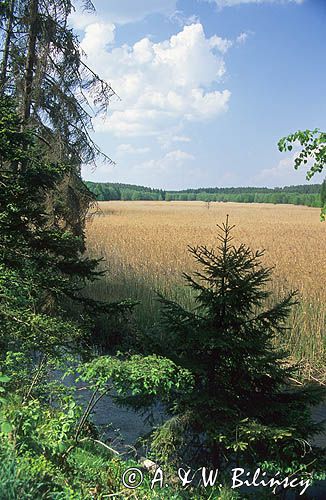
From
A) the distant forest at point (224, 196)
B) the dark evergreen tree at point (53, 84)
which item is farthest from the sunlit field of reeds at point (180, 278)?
the distant forest at point (224, 196)

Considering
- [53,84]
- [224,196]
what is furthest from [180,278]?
[224,196]

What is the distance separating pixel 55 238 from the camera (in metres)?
5.42

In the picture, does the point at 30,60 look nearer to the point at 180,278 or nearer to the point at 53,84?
the point at 53,84

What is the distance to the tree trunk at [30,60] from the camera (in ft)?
28.5

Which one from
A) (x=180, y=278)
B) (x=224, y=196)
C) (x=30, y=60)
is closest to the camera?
(x=30, y=60)

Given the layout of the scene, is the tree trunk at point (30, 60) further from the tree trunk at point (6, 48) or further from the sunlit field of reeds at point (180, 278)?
the sunlit field of reeds at point (180, 278)

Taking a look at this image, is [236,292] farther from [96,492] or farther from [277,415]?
[96,492]

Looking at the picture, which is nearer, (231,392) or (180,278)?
(231,392)

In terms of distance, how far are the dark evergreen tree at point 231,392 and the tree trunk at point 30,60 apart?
5877 mm

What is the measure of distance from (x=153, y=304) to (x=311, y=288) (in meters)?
3.33

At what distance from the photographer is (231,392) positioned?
4203 millimetres

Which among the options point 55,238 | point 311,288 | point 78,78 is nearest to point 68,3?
point 78,78

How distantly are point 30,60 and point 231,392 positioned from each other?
734 cm

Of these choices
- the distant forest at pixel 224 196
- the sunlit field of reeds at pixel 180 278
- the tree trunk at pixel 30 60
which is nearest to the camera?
the sunlit field of reeds at pixel 180 278
